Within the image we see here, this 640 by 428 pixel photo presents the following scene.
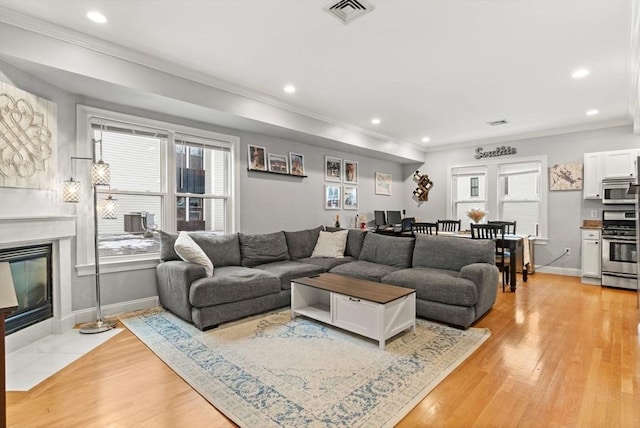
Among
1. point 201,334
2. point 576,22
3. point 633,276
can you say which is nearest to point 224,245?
point 201,334

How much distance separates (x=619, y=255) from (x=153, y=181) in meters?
6.57

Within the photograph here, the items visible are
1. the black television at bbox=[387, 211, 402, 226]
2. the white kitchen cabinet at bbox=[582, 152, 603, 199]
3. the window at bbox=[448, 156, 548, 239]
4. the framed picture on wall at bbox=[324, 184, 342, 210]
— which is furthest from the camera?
the black television at bbox=[387, 211, 402, 226]

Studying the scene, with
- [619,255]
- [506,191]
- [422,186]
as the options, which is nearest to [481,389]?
[619,255]

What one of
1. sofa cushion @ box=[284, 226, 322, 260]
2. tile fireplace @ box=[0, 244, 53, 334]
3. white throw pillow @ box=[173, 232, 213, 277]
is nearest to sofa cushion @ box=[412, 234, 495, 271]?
sofa cushion @ box=[284, 226, 322, 260]

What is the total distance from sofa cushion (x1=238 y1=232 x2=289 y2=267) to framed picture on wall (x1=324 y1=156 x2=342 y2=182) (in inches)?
71.6

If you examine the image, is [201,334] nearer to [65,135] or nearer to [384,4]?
[65,135]

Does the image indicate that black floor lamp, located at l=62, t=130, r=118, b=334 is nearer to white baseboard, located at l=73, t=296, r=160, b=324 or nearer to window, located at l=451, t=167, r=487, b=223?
white baseboard, located at l=73, t=296, r=160, b=324

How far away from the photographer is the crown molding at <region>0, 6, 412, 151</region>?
253 cm

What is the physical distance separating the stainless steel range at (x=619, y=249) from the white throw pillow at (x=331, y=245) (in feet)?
12.8

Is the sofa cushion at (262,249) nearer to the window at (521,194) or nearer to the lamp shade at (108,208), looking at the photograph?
the lamp shade at (108,208)

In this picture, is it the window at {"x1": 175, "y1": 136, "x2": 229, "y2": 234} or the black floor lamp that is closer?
the black floor lamp

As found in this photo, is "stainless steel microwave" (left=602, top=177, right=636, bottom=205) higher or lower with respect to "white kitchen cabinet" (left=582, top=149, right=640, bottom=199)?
lower

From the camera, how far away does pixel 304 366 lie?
7.91ft

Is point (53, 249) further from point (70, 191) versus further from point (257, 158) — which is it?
point (257, 158)
